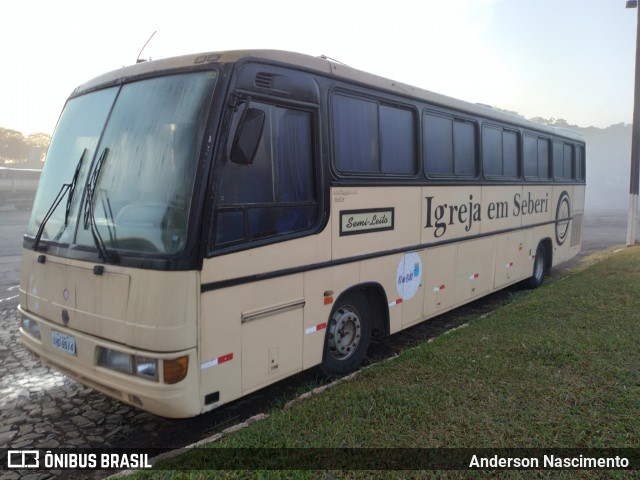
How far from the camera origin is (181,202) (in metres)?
3.57

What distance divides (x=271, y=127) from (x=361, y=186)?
53.4 inches

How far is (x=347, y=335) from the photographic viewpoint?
532 centimetres

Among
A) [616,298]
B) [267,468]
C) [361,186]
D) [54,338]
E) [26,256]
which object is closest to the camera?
[267,468]

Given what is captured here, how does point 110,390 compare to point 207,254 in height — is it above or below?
below

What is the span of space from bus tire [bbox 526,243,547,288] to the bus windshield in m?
8.36

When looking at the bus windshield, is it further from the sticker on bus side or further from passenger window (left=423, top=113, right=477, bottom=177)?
passenger window (left=423, top=113, right=477, bottom=177)

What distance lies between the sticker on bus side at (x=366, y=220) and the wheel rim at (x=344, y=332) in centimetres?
83

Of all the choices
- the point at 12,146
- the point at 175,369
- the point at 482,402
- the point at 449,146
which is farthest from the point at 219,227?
the point at 12,146

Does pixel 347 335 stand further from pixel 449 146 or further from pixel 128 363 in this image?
pixel 449 146

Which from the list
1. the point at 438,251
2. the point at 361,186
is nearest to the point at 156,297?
the point at 361,186

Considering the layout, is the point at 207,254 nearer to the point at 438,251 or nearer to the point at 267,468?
the point at 267,468

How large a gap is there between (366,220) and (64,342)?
3.06 metres

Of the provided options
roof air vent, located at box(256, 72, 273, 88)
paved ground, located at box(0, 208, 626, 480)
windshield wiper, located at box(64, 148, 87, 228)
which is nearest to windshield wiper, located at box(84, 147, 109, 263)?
windshield wiper, located at box(64, 148, 87, 228)

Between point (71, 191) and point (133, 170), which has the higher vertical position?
point (133, 170)
